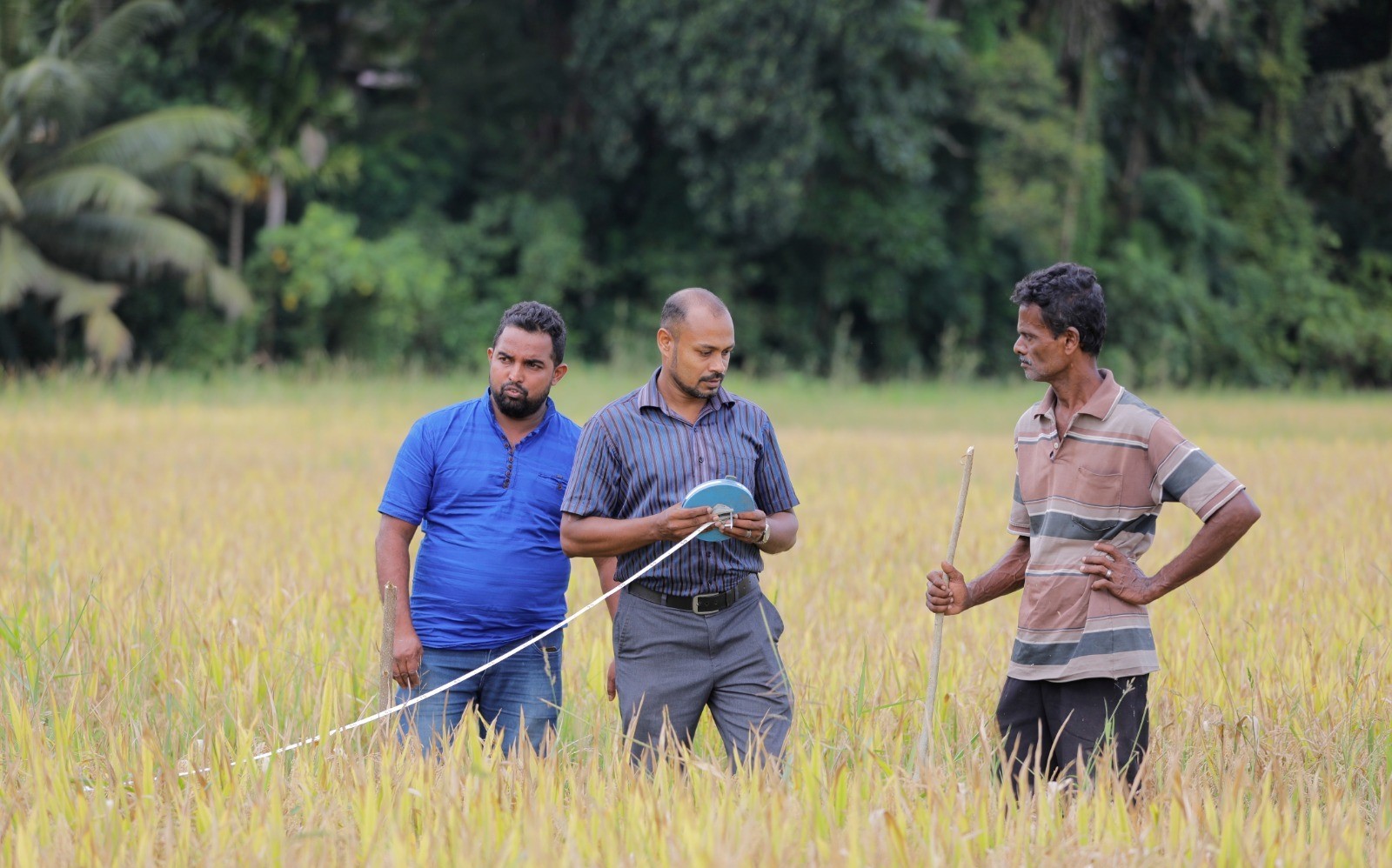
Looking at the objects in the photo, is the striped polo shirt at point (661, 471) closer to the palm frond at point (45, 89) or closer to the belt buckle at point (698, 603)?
the belt buckle at point (698, 603)

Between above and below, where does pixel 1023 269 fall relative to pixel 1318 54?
below

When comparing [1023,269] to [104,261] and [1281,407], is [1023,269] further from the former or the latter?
[104,261]

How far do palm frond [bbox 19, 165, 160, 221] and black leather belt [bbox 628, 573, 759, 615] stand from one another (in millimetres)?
16646

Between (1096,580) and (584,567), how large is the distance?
4.42m

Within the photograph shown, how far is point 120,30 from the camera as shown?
20375 mm

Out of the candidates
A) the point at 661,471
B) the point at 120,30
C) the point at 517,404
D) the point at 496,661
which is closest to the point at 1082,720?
the point at 661,471

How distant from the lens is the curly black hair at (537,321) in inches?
157

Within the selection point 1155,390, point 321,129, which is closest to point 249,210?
point 321,129

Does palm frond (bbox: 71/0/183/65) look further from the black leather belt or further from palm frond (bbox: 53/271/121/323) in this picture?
the black leather belt

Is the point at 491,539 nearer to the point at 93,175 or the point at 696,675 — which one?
the point at 696,675

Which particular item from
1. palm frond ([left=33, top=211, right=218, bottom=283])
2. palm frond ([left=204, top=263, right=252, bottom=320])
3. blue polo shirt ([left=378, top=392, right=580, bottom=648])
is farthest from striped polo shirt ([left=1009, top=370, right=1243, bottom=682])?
palm frond ([left=204, top=263, right=252, bottom=320])

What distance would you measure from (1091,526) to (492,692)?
174 cm

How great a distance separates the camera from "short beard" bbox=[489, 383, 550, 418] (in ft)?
13.1

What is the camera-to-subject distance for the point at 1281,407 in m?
22.8
